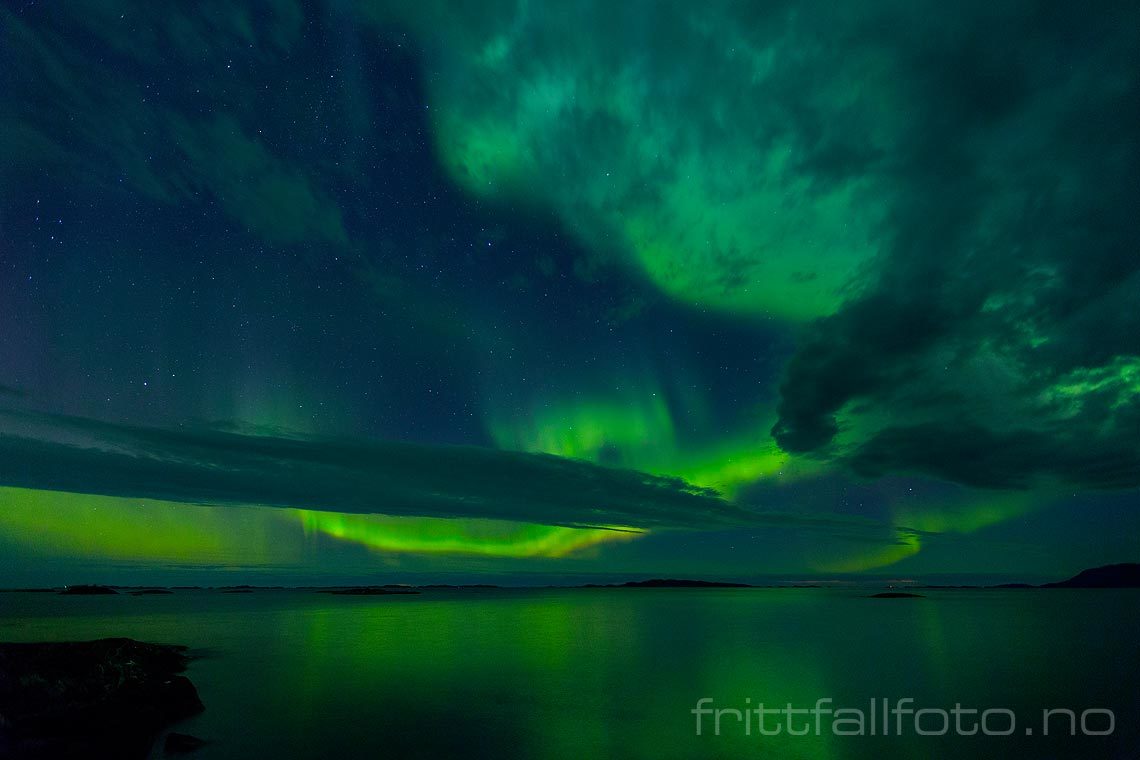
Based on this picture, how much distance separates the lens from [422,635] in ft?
210

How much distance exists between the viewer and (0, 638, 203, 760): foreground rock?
673 inches

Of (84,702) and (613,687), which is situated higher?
(84,702)

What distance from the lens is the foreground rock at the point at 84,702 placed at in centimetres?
1709

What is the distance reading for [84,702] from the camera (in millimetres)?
21516

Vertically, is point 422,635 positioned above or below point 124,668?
below

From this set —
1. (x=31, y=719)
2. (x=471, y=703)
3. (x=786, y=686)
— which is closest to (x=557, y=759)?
(x=471, y=703)

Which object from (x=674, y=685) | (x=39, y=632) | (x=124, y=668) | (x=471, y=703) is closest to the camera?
(x=124, y=668)

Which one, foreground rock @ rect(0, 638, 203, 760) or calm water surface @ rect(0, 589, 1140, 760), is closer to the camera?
foreground rock @ rect(0, 638, 203, 760)

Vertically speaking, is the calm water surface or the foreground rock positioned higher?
the foreground rock

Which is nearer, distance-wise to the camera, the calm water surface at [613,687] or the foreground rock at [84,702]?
the foreground rock at [84,702]

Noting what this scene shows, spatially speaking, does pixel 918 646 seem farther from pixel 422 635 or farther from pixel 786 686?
pixel 422 635

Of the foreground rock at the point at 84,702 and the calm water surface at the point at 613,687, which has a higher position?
the foreground rock at the point at 84,702

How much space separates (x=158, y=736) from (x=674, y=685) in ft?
85.1

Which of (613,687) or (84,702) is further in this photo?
(613,687)
